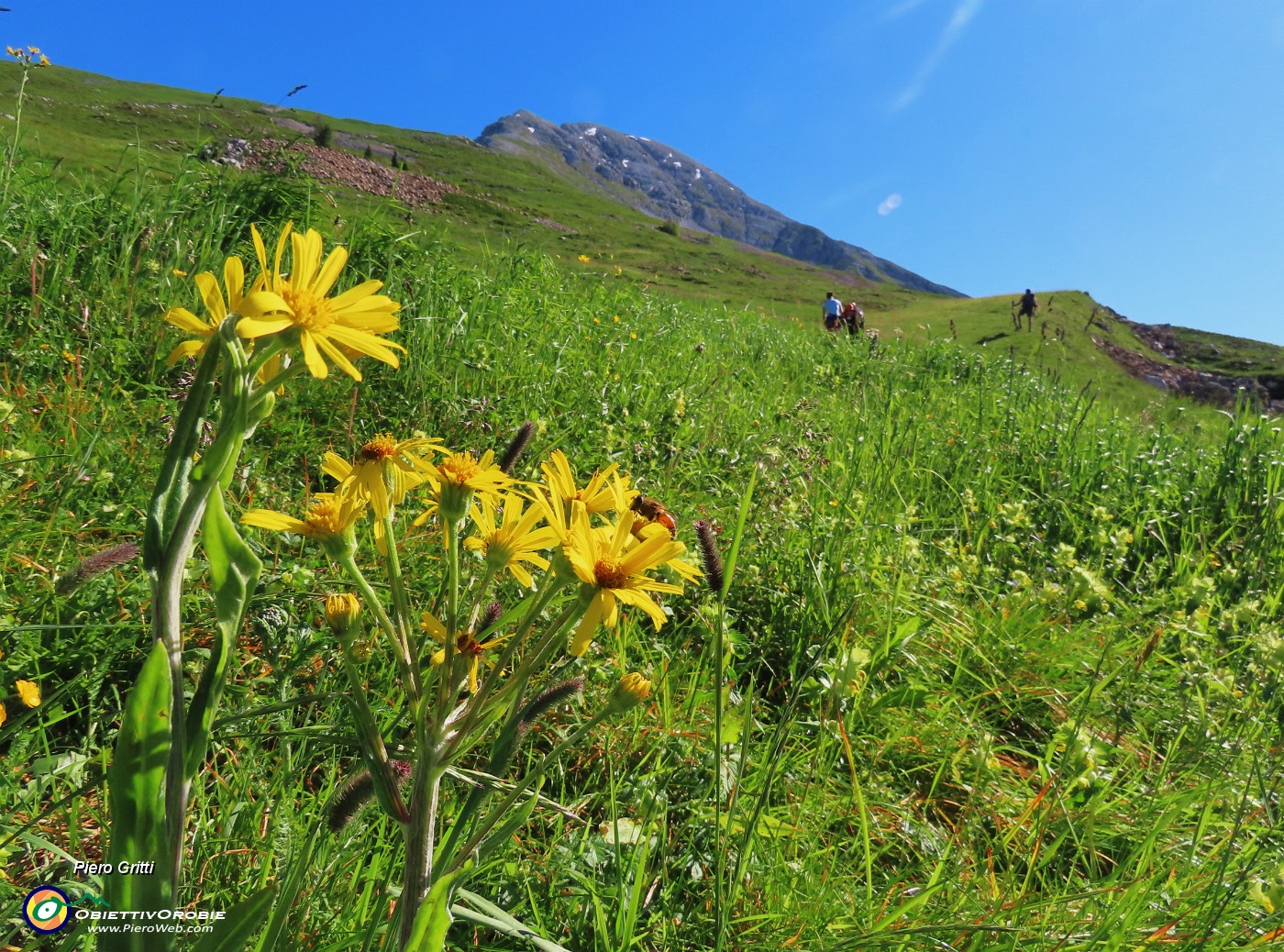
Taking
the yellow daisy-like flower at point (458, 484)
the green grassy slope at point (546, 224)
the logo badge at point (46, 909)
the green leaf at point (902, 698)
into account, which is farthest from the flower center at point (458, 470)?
the green grassy slope at point (546, 224)

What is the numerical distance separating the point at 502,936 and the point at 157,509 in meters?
0.95

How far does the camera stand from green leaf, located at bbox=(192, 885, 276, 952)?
0.58 metres

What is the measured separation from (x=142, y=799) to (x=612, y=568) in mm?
463

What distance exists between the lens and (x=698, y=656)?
2.13m

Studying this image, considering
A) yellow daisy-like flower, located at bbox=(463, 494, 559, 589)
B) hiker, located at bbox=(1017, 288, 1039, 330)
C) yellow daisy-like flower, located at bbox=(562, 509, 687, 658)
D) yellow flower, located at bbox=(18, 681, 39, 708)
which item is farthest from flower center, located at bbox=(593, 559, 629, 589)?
hiker, located at bbox=(1017, 288, 1039, 330)

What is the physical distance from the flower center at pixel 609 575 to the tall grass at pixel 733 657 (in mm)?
175

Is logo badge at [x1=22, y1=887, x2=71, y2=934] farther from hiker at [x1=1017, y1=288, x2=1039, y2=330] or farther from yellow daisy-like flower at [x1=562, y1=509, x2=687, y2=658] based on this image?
hiker at [x1=1017, y1=288, x2=1039, y2=330]

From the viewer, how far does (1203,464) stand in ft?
14.7

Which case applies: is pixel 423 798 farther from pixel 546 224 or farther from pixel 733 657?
pixel 546 224

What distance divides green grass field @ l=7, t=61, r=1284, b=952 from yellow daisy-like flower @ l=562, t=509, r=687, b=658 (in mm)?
99

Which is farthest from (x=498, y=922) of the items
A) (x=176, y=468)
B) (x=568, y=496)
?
(x=176, y=468)

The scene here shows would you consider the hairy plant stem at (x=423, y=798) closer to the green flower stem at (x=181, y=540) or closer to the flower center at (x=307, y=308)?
the green flower stem at (x=181, y=540)

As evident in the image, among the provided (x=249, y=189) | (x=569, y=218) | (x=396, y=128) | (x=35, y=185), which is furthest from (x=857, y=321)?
(x=396, y=128)

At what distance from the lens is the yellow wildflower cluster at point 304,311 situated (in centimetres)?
65
